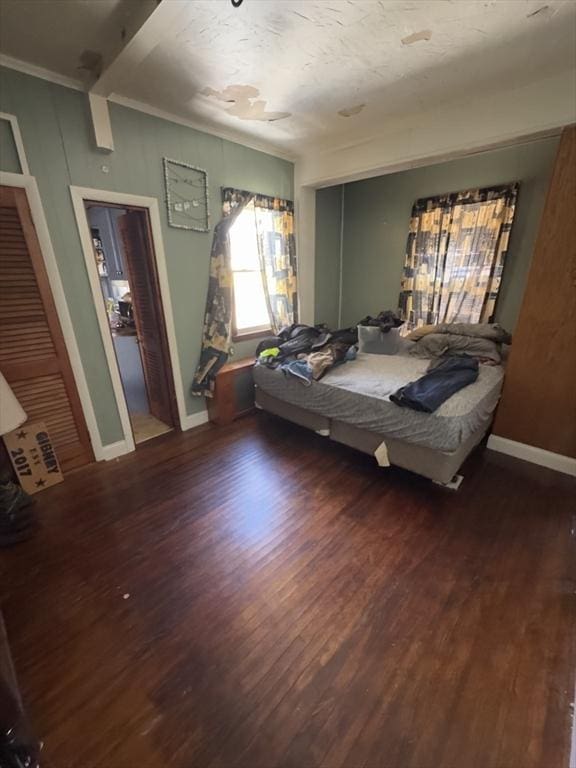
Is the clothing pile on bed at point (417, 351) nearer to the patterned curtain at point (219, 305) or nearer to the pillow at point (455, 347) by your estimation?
the pillow at point (455, 347)

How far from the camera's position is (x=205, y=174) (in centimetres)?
285

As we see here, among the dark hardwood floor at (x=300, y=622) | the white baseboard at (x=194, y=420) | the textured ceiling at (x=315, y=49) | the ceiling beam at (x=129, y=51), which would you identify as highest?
the textured ceiling at (x=315, y=49)

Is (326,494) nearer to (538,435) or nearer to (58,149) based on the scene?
(538,435)

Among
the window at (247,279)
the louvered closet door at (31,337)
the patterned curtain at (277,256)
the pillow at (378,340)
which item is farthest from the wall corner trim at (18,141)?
the pillow at (378,340)

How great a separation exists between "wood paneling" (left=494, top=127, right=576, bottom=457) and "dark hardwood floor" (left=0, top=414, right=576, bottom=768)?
41cm

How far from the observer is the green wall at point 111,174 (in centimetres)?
202

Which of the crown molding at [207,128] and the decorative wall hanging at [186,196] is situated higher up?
the crown molding at [207,128]

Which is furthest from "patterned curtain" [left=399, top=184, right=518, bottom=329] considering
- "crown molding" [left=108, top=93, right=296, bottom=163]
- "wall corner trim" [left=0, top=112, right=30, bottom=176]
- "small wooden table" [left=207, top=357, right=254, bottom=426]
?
"wall corner trim" [left=0, top=112, right=30, bottom=176]

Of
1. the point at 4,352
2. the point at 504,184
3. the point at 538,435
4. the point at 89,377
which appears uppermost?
the point at 504,184

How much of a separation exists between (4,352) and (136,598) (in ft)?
5.73

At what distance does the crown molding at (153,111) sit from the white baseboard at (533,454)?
347 cm

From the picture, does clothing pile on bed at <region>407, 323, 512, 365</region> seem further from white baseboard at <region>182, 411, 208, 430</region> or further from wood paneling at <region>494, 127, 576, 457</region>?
white baseboard at <region>182, 411, 208, 430</region>

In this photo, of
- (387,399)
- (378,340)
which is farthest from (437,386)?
(378,340)

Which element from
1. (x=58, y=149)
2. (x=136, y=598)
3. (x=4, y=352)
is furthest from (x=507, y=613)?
(x=58, y=149)
